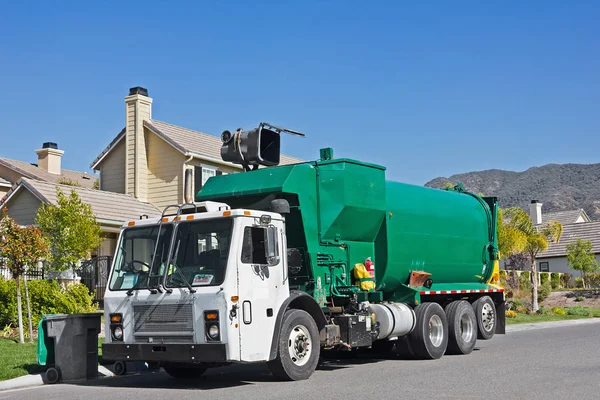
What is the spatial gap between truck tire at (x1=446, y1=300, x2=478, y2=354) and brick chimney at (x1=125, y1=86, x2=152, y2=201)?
17708mm

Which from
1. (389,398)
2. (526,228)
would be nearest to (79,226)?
(389,398)

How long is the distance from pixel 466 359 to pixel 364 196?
3843 mm

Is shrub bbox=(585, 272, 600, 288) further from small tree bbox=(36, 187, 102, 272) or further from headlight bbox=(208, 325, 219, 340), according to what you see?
headlight bbox=(208, 325, 219, 340)

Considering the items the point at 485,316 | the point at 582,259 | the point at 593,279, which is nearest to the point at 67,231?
the point at 485,316

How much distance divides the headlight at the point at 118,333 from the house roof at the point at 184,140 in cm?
1847

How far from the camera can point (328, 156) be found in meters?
13.4

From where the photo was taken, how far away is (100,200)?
2772cm

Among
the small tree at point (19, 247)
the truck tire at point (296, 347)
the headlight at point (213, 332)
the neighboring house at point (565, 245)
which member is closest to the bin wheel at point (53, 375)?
the headlight at point (213, 332)

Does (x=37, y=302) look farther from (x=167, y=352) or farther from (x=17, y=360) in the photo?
(x=167, y=352)

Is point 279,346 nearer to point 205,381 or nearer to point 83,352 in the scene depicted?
point 205,381

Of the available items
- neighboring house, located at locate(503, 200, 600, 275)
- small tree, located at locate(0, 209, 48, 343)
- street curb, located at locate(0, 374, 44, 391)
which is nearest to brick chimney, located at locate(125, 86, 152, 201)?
small tree, located at locate(0, 209, 48, 343)

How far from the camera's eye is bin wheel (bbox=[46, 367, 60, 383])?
12086 mm

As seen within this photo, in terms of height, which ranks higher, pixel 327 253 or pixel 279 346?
pixel 327 253

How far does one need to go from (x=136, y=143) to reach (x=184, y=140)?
189cm
